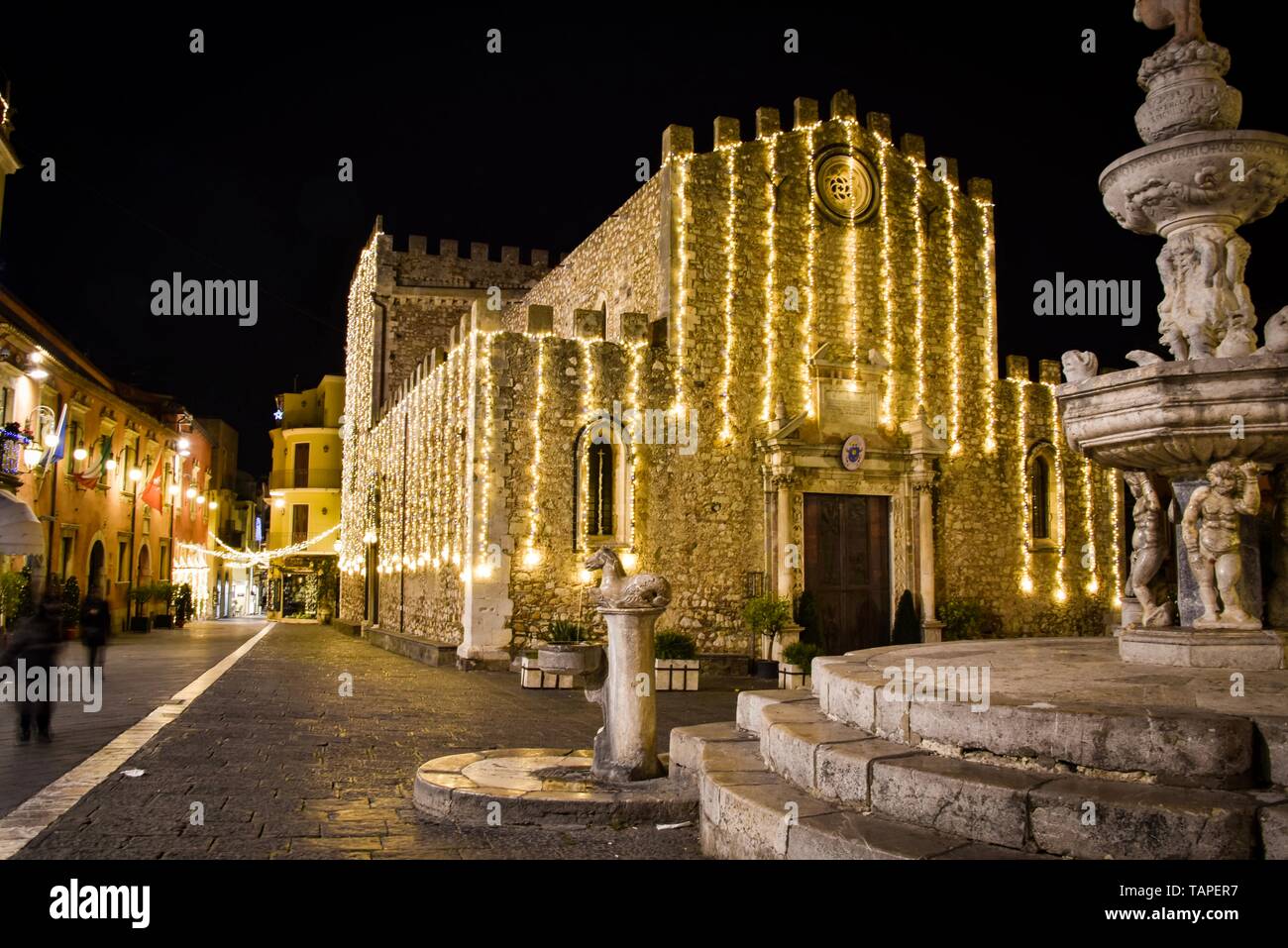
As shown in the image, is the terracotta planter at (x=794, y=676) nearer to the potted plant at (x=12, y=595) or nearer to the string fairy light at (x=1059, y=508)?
the string fairy light at (x=1059, y=508)

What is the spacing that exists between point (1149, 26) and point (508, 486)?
11.1 m

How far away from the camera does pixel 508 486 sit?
16172 millimetres

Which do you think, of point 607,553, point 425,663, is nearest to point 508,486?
point 425,663

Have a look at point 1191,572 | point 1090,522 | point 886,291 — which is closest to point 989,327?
point 886,291

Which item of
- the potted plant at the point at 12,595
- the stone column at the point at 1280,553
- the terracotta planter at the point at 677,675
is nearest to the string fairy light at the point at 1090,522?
the terracotta planter at the point at 677,675

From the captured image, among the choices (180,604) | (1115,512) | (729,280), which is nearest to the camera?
(729,280)

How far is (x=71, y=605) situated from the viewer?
22.0m

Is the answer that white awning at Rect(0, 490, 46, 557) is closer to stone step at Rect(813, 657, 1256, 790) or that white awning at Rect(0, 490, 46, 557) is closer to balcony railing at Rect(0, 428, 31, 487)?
balcony railing at Rect(0, 428, 31, 487)

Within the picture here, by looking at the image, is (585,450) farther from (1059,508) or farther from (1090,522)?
(1090,522)

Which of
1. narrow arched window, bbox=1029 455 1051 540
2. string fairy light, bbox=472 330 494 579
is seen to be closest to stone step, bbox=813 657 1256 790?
string fairy light, bbox=472 330 494 579

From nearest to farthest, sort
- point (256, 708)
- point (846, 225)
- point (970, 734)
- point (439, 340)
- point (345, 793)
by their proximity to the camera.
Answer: point (970, 734) → point (345, 793) → point (256, 708) → point (846, 225) → point (439, 340)

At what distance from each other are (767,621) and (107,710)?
9.23 m

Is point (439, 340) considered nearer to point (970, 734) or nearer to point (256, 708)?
point (256, 708)

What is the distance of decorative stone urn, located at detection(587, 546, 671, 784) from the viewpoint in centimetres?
666
